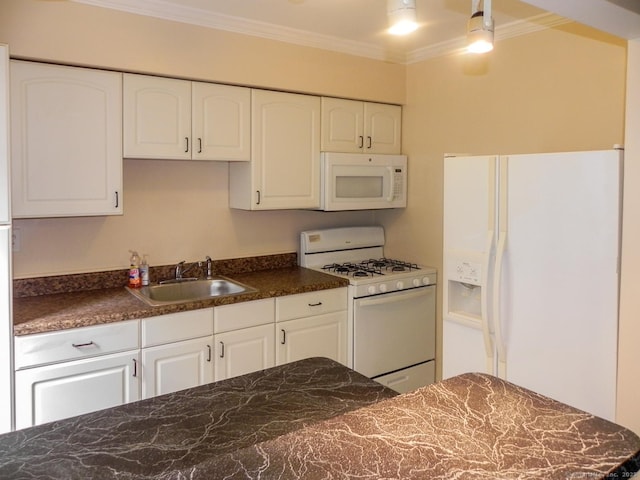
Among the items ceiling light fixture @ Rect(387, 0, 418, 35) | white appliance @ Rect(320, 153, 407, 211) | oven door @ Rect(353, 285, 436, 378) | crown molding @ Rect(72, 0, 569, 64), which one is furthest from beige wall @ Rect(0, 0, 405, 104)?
ceiling light fixture @ Rect(387, 0, 418, 35)

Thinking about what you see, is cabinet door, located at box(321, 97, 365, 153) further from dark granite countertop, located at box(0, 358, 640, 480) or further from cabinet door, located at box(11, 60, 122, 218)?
dark granite countertop, located at box(0, 358, 640, 480)

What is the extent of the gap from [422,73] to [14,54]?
250 centimetres

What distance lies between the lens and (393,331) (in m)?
3.42

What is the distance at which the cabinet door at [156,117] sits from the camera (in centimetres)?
270

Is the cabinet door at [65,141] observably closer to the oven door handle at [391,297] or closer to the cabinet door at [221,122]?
the cabinet door at [221,122]

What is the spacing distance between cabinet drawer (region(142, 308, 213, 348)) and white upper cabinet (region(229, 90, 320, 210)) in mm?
818

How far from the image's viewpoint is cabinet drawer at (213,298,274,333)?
2.76 metres

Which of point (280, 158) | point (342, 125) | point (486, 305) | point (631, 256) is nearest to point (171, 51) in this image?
point (280, 158)

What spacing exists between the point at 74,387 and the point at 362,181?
2178 mm

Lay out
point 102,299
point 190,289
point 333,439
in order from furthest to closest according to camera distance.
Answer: point 190,289, point 102,299, point 333,439

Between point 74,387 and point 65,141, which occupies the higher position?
point 65,141

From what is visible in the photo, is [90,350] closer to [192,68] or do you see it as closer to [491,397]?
[192,68]

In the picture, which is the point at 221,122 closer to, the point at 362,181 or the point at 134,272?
the point at 134,272

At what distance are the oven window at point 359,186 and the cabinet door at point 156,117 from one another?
107cm
